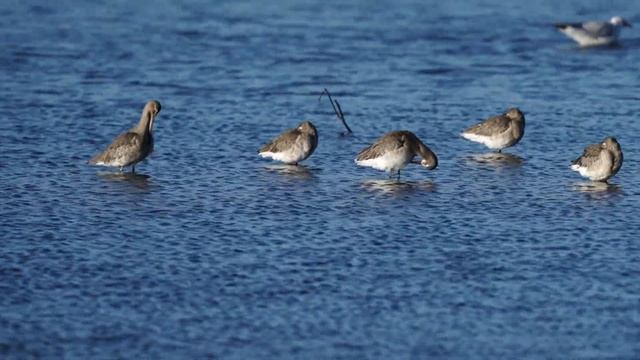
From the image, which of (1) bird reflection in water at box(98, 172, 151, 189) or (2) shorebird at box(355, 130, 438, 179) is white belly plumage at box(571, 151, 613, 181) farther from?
(1) bird reflection in water at box(98, 172, 151, 189)

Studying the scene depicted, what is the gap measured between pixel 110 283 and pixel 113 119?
10.7 meters

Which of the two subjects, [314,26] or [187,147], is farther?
[314,26]

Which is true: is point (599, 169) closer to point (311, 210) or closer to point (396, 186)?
point (396, 186)

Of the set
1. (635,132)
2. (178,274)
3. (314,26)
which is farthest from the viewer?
(314,26)

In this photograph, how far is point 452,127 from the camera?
24.6 meters

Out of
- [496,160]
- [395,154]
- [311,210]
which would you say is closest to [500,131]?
[496,160]

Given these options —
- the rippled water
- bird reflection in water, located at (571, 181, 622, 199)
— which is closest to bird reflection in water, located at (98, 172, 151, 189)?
the rippled water

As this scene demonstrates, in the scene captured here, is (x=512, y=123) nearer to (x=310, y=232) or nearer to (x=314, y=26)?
(x=310, y=232)

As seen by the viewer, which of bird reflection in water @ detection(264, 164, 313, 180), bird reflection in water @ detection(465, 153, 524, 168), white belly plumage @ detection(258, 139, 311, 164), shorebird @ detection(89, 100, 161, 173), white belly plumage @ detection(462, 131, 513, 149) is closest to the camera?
shorebird @ detection(89, 100, 161, 173)

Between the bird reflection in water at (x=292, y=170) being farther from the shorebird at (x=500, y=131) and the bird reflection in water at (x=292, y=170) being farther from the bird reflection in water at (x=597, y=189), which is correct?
the bird reflection in water at (x=597, y=189)

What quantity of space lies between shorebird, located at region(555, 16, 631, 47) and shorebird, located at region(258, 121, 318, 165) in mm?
15470

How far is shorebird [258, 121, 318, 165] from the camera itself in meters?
21.0

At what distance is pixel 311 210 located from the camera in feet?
59.9

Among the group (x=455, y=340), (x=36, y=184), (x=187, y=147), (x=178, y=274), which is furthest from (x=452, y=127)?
(x=455, y=340)
